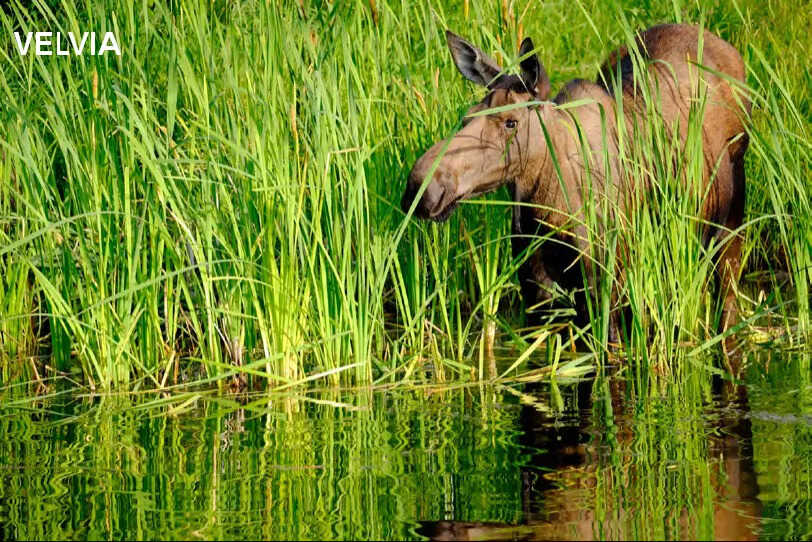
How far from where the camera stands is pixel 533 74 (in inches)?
249

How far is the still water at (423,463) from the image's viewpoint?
374 cm

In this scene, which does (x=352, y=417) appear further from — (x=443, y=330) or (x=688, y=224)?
(x=688, y=224)

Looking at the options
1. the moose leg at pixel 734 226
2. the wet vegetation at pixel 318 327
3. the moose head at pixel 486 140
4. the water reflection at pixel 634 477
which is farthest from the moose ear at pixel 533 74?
the moose leg at pixel 734 226

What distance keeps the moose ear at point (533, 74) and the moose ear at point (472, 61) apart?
0.13 meters

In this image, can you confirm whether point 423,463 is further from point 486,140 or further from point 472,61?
point 472,61

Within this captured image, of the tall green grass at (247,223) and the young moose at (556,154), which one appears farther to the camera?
the young moose at (556,154)

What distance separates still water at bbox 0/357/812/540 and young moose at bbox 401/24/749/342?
89 centimetres

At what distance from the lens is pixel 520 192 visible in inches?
264

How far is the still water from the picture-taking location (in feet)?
12.3

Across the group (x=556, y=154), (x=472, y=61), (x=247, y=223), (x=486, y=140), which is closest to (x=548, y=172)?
(x=556, y=154)

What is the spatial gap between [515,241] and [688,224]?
1217 mm

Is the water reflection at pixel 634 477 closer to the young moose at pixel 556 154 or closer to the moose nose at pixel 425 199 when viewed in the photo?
the young moose at pixel 556 154

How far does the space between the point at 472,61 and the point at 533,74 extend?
310mm

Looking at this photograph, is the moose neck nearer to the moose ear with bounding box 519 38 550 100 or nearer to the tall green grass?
the moose ear with bounding box 519 38 550 100
